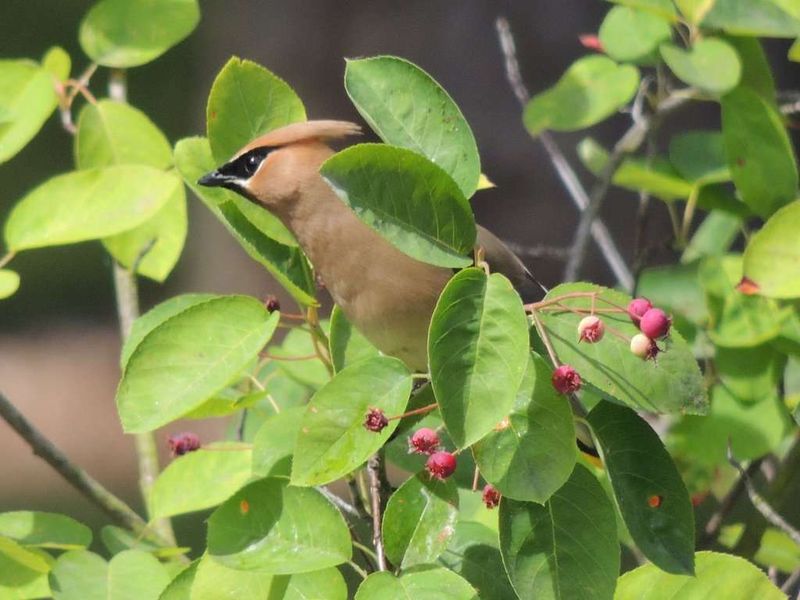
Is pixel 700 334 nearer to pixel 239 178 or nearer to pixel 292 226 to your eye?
pixel 292 226

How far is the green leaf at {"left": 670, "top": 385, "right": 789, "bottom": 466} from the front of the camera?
179 centimetres

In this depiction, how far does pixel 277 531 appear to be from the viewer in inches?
50.7

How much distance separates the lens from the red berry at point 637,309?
48.2 inches

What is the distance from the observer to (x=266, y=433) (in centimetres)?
144

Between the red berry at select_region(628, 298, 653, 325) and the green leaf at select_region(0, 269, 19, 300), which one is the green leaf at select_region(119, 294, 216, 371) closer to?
the green leaf at select_region(0, 269, 19, 300)

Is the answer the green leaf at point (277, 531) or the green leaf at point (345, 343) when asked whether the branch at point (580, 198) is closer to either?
the green leaf at point (345, 343)

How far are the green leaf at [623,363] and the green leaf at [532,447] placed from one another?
0.14 ft

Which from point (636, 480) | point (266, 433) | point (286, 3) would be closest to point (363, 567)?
point (266, 433)

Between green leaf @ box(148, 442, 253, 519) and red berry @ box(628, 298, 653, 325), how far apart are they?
0.53m

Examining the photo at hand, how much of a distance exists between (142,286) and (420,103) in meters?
8.85

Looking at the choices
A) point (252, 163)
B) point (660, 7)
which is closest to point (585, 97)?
point (660, 7)

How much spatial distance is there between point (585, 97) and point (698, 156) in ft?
0.64

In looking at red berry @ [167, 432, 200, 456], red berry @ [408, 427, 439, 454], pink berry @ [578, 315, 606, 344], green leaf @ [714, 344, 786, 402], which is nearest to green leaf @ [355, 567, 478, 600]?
red berry @ [408, 427, 439, 454]

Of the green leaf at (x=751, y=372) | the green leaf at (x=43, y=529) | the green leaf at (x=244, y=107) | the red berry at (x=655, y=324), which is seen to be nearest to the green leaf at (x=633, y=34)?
the green leaf at (x=751, y=372)
